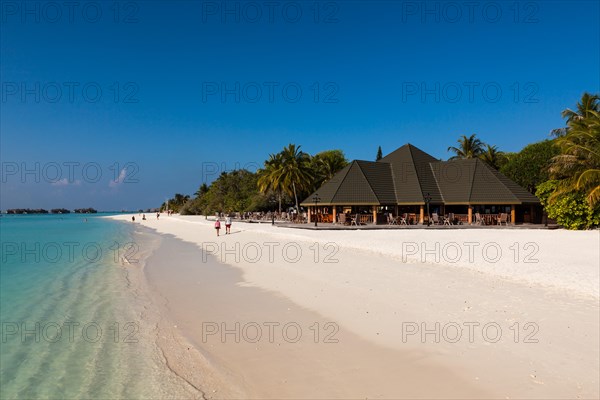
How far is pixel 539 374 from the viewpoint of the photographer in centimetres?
476

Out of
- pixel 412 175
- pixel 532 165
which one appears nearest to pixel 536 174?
pixel 532 165

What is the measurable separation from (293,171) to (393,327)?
39.8m

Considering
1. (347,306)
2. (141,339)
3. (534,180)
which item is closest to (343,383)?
(347,306)

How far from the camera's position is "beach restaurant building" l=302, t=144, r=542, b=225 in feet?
110

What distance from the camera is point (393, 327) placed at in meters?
6.68

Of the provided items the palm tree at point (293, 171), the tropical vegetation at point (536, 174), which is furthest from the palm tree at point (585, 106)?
the palm tree at point (293, 171)

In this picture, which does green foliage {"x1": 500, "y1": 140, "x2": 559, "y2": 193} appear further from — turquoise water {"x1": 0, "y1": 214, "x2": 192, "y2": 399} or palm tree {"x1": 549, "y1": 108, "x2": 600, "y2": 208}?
turquoise water {"x1": 0, "y1": 214, "x2": 192, "y2": 399}

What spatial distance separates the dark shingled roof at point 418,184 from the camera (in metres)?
34.0

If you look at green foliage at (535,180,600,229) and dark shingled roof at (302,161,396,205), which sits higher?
dark shingled roof at (302,161,396,205)

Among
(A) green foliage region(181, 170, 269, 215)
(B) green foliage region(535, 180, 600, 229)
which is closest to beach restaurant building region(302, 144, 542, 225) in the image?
(B) green foliage region(535, 180, 600, 229)

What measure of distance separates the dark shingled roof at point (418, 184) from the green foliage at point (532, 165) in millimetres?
4963

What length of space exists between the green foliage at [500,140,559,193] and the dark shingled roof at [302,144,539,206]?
496 centimetres

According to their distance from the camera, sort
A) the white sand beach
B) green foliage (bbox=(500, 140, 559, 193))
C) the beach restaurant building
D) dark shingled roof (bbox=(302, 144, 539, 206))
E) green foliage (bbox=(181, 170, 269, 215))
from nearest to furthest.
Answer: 1. the white sand beach
2. the beach restaurant building
3. dark shingled roof (bbox=(302, 144, 539, 206))
4. green foliage (bbox=(500, 140, 559, 193))
5. green foliage (bbox=(181, 170, 269, 215))

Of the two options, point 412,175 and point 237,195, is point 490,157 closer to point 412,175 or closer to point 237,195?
point 412,175
